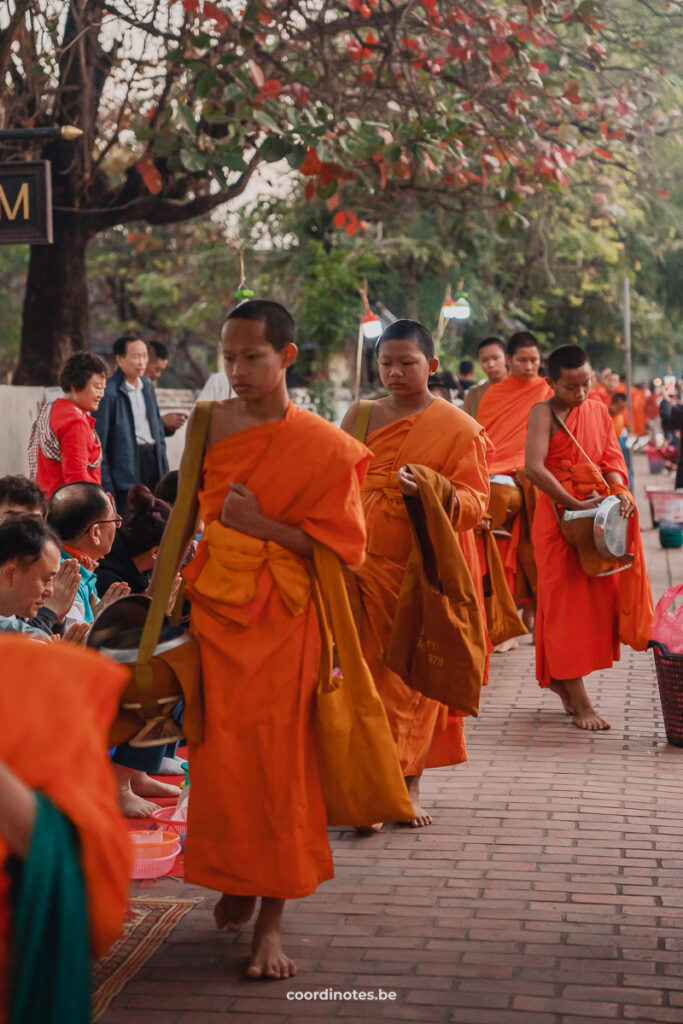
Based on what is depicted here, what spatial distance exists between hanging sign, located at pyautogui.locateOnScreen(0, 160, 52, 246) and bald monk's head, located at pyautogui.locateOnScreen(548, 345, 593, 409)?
2.69m

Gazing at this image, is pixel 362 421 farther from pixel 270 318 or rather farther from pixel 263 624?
pixel 263 624

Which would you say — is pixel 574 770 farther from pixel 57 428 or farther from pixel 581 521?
pixel 57 428

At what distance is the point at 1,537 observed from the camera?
171 inches

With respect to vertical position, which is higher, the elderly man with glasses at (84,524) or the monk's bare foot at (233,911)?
the elderly man with glasses at (84,524)

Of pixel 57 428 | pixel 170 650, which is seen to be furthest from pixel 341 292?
pixel 170 650

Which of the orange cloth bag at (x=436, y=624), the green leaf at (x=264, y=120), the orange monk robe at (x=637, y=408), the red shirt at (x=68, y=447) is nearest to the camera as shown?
the orange cloth bag at (x=436, y=624)

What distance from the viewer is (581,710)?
701 centimetres

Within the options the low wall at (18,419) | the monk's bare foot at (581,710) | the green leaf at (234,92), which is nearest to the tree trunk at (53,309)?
the low wall at (18,419)

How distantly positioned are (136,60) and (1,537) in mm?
6975

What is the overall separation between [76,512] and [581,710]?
3088 millimetres

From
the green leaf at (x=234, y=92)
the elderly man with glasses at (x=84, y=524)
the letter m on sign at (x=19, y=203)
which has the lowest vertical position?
the elderly man with glasses at (x=84, y=524)

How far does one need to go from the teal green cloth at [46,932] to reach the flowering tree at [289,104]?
621 cm

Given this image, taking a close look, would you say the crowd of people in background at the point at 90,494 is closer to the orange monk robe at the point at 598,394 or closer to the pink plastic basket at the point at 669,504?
the orange monk robe at the point at 598,394

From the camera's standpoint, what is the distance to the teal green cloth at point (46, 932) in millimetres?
2043
